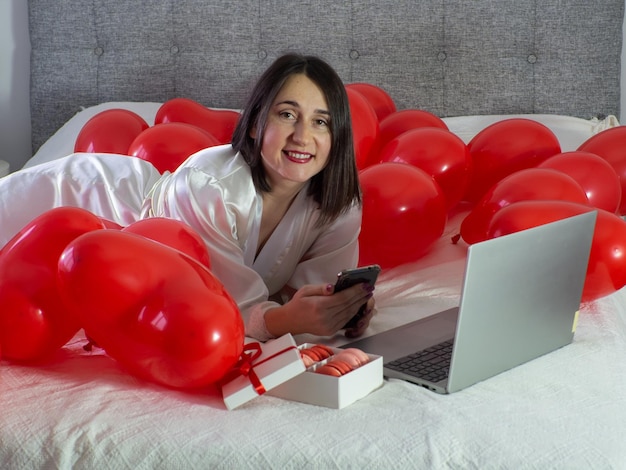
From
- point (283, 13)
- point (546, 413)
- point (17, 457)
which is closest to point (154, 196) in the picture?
point (17, 457)

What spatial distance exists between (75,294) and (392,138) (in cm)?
130

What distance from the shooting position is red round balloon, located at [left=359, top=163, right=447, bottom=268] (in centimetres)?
173

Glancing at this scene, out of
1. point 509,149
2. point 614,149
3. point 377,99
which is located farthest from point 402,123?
point 614,149

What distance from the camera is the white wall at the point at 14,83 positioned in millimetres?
2875

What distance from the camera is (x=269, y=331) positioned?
140cm

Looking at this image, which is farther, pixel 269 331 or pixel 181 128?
pixel 181 128

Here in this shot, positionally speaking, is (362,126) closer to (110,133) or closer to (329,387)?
(110,133)

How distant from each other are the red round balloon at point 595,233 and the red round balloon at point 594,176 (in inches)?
12.5

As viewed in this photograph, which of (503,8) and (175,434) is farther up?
(503,8)

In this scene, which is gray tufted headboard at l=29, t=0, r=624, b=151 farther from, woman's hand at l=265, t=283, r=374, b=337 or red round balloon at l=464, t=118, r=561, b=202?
woman's hand at l=265, t=283, r=374, b=337

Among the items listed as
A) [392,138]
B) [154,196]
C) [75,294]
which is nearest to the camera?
[75,294]

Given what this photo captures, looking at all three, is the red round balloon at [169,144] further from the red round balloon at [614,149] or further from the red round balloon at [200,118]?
the red round balloon at [614,149]

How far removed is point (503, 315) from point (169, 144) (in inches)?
40.9

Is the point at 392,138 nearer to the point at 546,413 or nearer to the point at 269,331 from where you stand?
the point at 269,331
